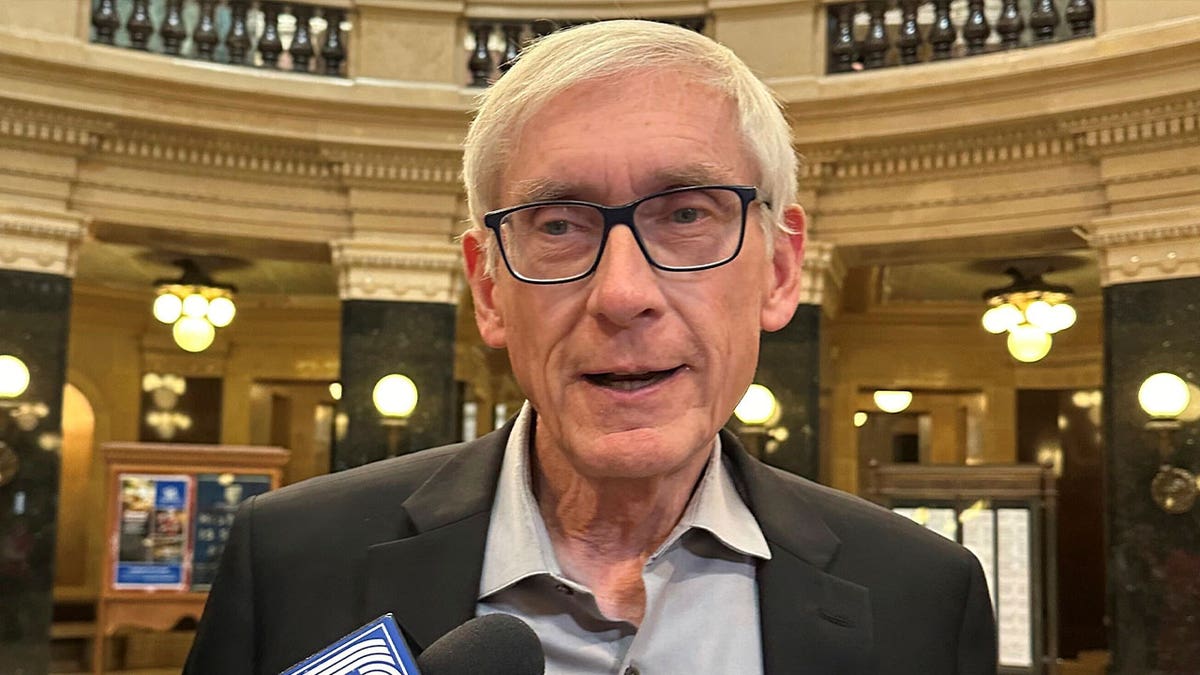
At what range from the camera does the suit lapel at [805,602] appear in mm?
1574

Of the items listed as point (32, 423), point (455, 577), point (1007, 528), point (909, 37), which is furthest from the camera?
point (909, 37)

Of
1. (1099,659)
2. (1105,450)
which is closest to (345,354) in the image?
(1105,450)

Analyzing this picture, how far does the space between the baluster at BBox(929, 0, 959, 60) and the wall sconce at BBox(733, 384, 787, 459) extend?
264cm

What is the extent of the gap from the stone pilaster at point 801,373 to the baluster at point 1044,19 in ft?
6.42

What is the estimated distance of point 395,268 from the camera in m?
9.20

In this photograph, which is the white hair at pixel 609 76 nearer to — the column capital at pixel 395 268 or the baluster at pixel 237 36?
the column capital at pixel 395 268

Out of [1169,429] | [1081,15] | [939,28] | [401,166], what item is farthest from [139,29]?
[1169,429]

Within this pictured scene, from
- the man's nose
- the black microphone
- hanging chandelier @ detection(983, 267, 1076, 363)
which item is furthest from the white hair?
hanging chandelier @ detection(983, 267, 1076, 363)

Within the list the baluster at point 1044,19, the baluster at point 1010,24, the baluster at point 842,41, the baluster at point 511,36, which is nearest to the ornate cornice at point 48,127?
the baluster at point 511,36

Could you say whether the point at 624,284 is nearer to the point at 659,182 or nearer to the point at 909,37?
the point at 659,182

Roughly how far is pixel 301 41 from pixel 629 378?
847cm

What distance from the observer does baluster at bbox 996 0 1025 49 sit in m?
8.47

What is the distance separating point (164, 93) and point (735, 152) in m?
7.95

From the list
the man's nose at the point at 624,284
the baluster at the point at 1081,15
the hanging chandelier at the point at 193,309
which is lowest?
the man's nose at the point at 624,284
